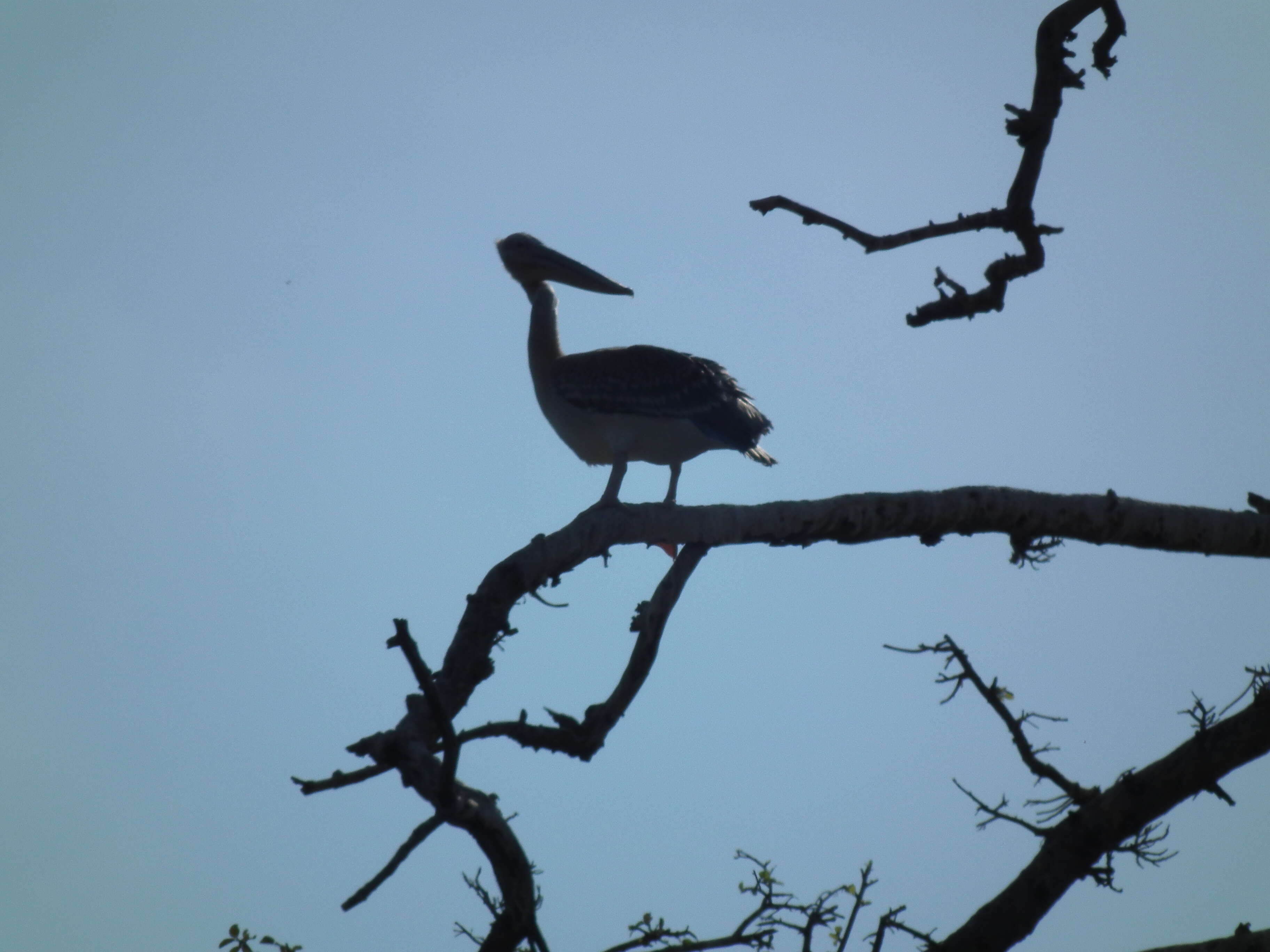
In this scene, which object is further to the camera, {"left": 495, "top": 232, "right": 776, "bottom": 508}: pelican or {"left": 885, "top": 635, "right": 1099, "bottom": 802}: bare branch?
{"left": 495, "top": 232, "right": 776, "bottom": 508}: pelican

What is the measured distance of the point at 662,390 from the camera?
9359 mm

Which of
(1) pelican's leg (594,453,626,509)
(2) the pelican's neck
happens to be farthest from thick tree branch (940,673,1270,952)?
(2) the pelican's neck

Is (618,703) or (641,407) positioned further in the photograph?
(641,407)

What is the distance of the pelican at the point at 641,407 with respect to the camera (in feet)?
29.8

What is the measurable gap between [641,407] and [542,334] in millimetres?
1739

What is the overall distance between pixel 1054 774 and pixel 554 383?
18.6 ft

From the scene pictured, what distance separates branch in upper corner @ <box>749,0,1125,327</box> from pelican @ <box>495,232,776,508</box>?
339 cm

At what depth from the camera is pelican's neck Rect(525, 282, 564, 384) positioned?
33.6ft

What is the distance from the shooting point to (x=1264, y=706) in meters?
5.10

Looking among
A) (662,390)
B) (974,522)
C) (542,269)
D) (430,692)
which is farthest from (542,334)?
(430,692)

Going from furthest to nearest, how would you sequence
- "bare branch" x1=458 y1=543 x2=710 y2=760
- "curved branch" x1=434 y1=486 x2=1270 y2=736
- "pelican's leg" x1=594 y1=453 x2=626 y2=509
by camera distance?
"pelican's leg" x1=594 y1=453 x2=626 y2=509
"curved branch" x1=434 y1=486 x2=1270 y2=736
"bare branch" x1=458 y1=543 x2=710 y2=760

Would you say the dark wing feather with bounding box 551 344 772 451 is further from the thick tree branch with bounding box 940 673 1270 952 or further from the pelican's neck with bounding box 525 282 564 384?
the thick tree branch with bounding box 940 673 1270 952

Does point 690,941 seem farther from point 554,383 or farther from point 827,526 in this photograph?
point 554,383

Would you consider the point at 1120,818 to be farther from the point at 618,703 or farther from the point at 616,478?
the point at 616,478
